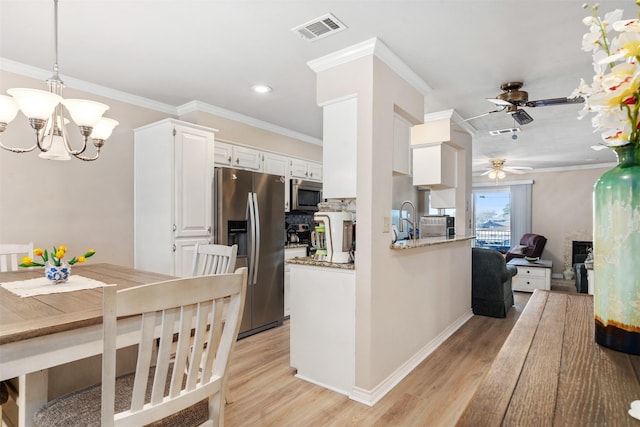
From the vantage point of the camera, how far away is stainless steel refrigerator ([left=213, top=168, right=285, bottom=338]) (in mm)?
3516

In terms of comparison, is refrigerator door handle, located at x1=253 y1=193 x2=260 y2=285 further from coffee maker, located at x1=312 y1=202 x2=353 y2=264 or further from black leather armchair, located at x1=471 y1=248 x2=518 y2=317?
black leather armchair, located at x1=471 y1=248 x2=518 y2=317

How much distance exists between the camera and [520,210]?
26.8 ft

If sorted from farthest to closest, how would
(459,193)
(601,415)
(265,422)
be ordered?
1. (459,193)
2. (265,422)
3. (601,415)

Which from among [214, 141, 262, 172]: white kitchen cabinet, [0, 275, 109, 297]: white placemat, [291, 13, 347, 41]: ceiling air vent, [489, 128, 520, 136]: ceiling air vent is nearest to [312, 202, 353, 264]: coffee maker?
[291, 13, 347, 41]: ceiling air vent

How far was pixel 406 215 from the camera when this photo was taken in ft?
21.5

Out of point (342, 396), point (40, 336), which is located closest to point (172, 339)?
point (40, 336)

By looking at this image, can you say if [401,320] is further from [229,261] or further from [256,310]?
[256,310]

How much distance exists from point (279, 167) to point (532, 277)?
4.96 meters

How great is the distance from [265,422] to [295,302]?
85 cm

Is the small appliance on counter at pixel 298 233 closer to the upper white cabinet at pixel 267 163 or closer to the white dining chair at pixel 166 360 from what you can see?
the upper white cabinet at pixel 267 163

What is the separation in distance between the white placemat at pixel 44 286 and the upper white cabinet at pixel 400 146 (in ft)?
6.91

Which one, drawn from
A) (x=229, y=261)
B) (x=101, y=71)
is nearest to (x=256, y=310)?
(x=229, y=261)

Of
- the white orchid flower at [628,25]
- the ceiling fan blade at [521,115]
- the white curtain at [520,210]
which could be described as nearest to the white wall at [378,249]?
the ceiling fan blade at [521,115]

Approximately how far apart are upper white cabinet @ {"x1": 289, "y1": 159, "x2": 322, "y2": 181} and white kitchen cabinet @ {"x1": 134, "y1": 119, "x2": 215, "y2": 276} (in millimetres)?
1432
